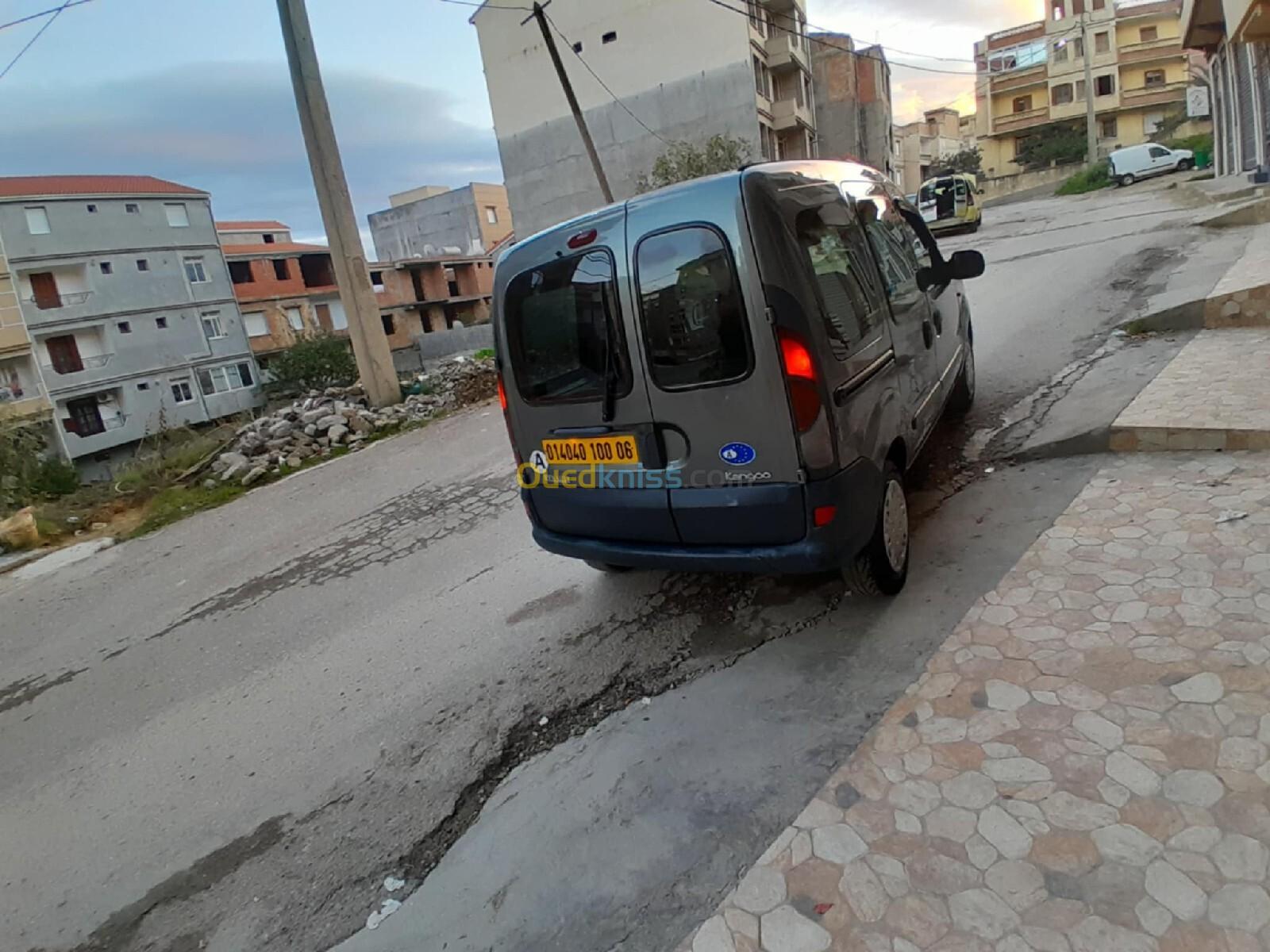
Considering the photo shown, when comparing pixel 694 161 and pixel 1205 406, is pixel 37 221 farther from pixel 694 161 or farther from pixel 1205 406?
pixel 1205 406

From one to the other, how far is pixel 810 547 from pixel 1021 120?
6228 cm

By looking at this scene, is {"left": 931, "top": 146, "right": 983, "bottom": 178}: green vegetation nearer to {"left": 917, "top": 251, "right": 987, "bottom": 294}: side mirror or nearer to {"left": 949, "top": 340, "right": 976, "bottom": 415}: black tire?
{"left": 949, "top": 340, "right": 976, "bottom": 415}: black tire

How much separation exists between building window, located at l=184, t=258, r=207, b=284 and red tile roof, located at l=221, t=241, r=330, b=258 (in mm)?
1849

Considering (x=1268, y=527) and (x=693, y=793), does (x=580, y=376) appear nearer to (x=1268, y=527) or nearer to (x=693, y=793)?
(x=693, y=793)

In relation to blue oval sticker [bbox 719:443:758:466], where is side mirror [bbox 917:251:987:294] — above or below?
above

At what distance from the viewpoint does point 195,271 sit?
36969 mm

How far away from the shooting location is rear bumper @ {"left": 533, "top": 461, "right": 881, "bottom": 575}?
9.36ft

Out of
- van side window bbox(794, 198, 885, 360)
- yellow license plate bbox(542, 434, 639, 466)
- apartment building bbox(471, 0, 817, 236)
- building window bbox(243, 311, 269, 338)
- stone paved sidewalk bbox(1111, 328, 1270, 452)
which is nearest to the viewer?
van side window bbox(794, 198, 885, 360)

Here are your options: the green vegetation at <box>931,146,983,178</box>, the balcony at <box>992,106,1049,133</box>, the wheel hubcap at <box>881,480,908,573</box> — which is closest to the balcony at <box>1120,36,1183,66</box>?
the balcony at <box>992,106,1049,133</box>

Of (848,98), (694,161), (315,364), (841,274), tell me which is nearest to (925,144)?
(848,98)

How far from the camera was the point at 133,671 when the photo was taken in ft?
14.0

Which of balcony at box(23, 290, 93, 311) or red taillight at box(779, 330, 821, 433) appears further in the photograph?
balcony at box(23, 290, 93, 311)

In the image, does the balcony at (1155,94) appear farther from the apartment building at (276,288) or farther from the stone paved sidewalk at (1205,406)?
the stone paved sidewalk at (1205,406)

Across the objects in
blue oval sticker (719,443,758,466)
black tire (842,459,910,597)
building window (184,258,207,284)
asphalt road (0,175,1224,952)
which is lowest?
asphalt road (0,175,1224,952)
